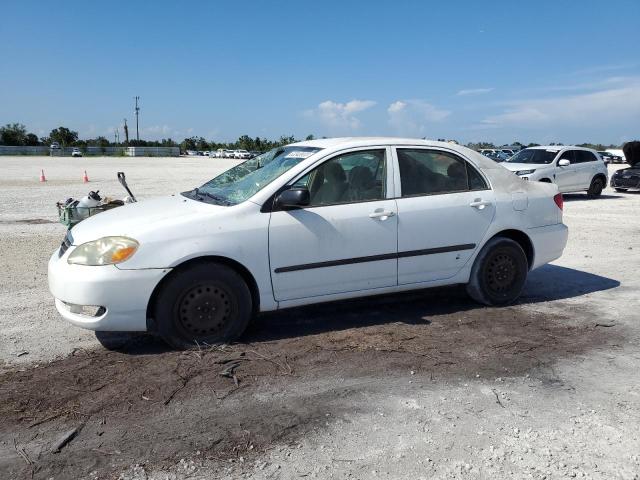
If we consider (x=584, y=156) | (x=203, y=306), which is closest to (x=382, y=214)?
(x=203, y=306)

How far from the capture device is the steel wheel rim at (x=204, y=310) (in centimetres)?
445

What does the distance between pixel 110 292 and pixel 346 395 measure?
1.90 m

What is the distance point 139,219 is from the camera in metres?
4.58

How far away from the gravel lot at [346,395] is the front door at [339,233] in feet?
1.56

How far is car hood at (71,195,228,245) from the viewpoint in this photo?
174 inches

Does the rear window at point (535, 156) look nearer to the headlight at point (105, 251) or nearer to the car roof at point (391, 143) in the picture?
the car roof at point (391, 143)

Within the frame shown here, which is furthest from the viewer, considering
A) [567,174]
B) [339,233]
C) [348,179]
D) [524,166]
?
[567,174]

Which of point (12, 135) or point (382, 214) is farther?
point (12, 135)

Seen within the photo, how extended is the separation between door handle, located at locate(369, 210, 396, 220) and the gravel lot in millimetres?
1000

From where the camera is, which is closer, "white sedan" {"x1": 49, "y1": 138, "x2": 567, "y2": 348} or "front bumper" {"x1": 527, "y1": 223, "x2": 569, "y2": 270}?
"white sedan" {"x1": 49, "y1": 138, "x2": 567, "y2": 348}

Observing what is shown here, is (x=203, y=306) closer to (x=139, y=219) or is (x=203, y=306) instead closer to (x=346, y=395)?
(x=139, y=219)

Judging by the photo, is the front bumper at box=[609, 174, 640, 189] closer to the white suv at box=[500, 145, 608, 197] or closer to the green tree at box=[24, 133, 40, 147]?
the white suv at box=[500, 145, 608, 197]

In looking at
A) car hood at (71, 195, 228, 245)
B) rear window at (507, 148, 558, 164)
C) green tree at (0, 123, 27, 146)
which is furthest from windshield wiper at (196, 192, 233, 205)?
green tree at (0, 123, 27, 146)

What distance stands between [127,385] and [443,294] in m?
3.61
